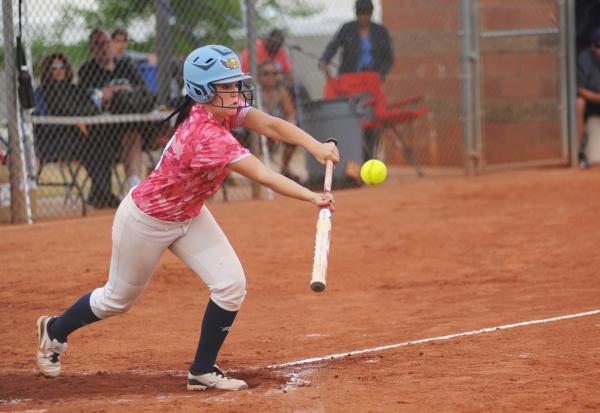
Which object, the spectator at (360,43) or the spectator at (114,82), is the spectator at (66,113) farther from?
the spectator at (360,43)

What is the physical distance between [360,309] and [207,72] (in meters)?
3.03

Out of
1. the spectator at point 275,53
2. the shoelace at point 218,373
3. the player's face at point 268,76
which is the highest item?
the spectator at point 275,53

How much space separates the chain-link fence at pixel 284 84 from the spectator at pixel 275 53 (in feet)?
0.06

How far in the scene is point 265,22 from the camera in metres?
18.3

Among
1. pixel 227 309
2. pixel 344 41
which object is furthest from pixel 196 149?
pixel 344 41

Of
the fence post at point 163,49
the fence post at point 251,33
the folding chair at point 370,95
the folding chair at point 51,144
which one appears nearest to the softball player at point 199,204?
the folding chair at point 51,144

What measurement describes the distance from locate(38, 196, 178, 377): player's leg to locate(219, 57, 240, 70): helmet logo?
0.84m

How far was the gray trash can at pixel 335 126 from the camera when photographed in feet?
42.7

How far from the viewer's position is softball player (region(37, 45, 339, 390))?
5090 mm

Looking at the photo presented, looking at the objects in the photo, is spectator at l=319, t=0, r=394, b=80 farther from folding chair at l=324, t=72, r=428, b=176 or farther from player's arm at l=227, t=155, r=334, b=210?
player's arm at l=227, t=155, r=334, b=210

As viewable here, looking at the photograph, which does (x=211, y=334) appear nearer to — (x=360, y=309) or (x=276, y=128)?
(x=276, y=128)

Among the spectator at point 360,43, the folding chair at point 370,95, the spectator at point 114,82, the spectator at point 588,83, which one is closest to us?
the spectator at point 114,82

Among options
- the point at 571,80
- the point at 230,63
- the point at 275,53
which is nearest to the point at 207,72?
the point at 230,63

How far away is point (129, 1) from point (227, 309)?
885 cm
